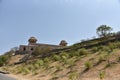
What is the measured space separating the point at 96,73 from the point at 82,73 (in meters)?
1.98

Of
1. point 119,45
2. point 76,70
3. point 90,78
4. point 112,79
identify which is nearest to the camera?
point 112,79

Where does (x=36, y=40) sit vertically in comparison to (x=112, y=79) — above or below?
above

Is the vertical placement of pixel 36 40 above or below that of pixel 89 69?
above

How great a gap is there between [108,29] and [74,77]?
4374 centimetres

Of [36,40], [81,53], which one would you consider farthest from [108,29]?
[36,40]

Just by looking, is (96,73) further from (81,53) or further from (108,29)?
(108,29)

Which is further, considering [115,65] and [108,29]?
[108,29]

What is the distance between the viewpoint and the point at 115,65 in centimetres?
2581

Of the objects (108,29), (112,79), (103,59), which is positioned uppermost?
(108,29)

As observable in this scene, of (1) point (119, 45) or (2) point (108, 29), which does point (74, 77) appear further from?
(2) point (108, 29)

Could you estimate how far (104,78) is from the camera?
22.6 m

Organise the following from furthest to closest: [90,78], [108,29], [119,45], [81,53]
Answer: [108,29] → [81,53] → [119,45] → [90,78]

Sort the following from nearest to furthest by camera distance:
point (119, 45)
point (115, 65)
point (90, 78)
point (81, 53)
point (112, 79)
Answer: point (112, 79), point (90, 78), point (115, 65), point (119, 45), point (81, 53)

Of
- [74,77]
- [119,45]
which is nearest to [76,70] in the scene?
[74,77]
